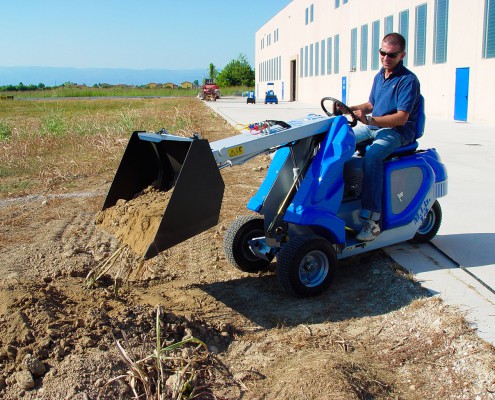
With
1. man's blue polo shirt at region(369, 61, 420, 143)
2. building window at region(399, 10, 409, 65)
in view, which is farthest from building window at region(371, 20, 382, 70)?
man's blue polo shirt at region(369, 61, 420, 143)

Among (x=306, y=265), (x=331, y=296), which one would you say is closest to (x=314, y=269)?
(x=306, y=265)

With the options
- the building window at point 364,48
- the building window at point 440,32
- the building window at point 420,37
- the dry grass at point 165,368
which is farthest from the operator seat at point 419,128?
the building window at point 364,48

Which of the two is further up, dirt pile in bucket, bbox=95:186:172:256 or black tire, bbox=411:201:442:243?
dirt pile in bucket, bbox=95:186:172:256

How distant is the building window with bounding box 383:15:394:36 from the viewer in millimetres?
26133

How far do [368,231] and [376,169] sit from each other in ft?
1.72

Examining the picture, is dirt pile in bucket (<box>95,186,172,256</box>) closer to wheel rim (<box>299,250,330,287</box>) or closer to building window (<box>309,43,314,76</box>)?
wheel rim (<box>299,250,330,287</box>)

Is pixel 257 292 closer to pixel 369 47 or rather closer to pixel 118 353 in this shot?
pixel 118 353

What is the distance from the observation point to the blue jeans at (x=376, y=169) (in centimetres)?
479

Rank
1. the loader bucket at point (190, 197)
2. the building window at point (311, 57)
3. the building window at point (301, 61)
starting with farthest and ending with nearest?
the building window at point (301, 61) < the building window at point (311, 57) < the loader bucket at point (190, 197)

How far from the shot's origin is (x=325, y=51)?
129 feet

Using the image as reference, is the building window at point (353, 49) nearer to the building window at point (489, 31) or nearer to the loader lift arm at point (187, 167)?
the building window at point (489, 31)

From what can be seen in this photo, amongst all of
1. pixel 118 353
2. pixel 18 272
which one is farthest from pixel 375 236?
pixel 18 272

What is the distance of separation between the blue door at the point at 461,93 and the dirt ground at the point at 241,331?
16671 mm

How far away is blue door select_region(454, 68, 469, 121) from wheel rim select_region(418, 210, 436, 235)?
52.6ft
